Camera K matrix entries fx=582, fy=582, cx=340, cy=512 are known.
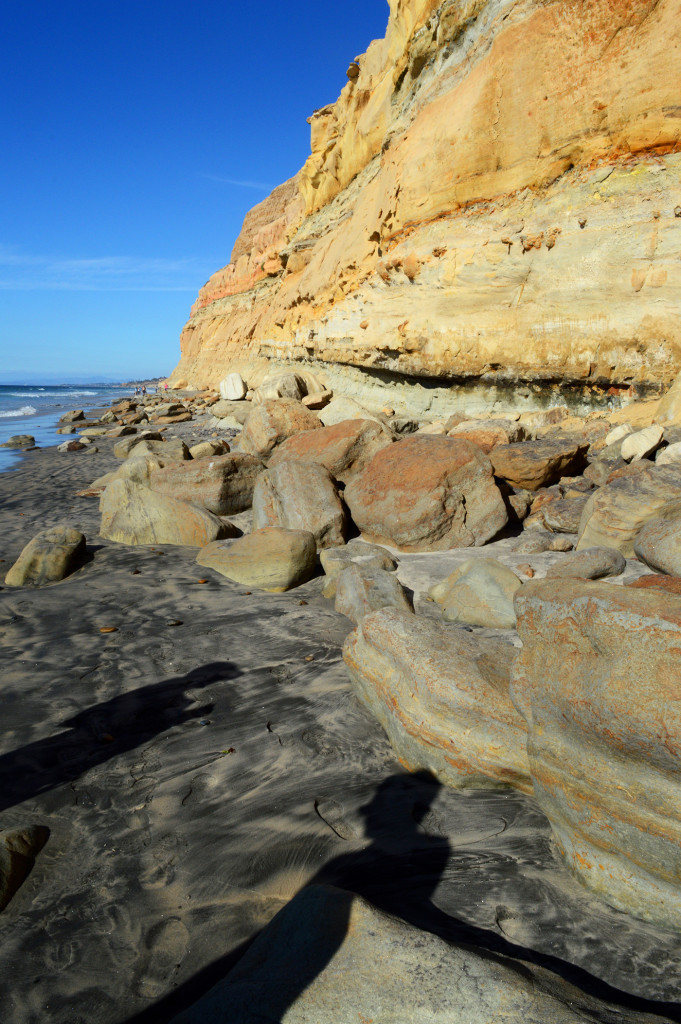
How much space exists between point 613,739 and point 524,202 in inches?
332

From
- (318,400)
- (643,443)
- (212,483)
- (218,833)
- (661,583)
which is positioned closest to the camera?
(218,833)

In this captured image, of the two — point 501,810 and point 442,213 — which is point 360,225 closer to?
point 442,213

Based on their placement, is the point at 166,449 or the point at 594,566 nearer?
the point at 594,566

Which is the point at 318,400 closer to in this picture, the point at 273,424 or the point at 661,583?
the point at 273,424

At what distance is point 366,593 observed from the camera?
440cm

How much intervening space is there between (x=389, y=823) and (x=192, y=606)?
2.74m

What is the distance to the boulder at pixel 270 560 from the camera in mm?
5172

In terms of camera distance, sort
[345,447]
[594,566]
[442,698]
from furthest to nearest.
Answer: [345,447]
[594,566]
[442,698]

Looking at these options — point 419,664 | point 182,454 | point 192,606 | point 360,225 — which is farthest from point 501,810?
point 360,225

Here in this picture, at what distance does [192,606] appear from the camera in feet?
15.4

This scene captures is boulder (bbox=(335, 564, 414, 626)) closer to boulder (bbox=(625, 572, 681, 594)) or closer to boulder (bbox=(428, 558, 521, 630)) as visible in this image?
boulder (bbox=(428, 558, 521, 630))

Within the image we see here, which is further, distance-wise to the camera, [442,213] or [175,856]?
[442,213]

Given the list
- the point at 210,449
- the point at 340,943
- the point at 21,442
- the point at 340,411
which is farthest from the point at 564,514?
the point at 21,442


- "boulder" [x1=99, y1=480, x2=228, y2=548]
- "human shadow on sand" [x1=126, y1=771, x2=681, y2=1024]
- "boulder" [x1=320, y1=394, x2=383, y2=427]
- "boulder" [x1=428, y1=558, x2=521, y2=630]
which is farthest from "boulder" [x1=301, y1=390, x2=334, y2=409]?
"human shadow on sand" [x1=126, y1=771, x2=681, y2=1024]
